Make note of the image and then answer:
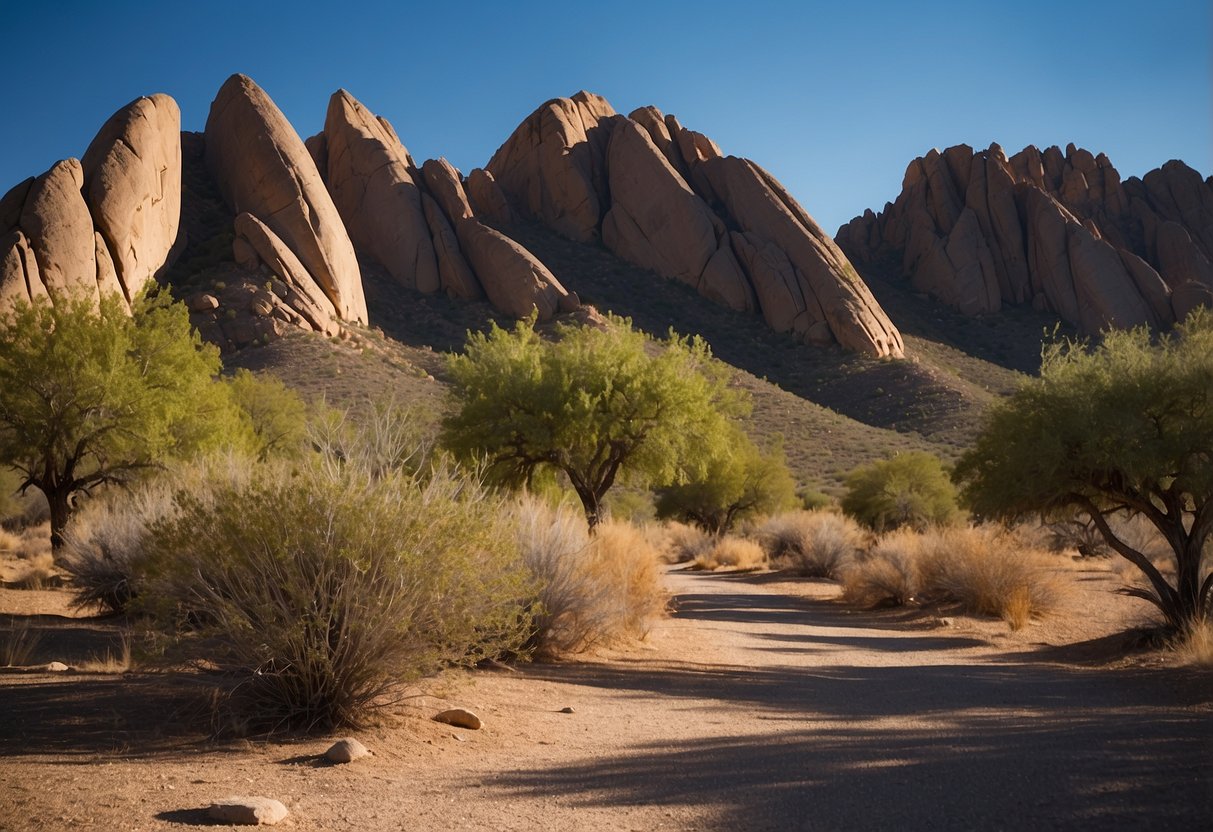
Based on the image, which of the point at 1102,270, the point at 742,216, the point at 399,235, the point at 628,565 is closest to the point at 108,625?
the point at 628,565

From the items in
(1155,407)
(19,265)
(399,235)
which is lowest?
(1155,407)

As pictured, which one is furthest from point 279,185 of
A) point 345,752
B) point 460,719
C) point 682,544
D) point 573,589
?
point 345,752

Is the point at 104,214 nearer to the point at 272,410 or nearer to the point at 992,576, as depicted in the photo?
the point at 272,410

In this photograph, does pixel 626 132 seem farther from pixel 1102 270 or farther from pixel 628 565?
pixel 628 565

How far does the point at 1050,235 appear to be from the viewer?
90.7 meters

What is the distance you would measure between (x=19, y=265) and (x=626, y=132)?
202 ft

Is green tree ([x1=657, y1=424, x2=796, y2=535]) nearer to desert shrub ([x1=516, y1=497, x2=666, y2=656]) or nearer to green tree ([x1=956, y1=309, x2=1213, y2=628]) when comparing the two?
green tree ([x1=956, y1=309, x2=1213, y2=628])

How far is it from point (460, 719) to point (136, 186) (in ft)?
162

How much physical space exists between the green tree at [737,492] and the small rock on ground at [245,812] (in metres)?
35.1

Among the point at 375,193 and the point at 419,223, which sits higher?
the point at 375,193

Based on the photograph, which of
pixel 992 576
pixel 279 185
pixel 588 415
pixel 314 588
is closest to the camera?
pixel 314 588

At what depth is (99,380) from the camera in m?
21.2

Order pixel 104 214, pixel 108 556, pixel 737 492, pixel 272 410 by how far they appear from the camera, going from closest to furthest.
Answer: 1. pixel 108 556
2. pixel 272 410
3. pixel 737 492
4. pixel 104 214

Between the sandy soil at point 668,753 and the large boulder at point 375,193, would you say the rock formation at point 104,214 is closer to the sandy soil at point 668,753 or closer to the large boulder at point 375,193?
the large boulder at point 375,193
